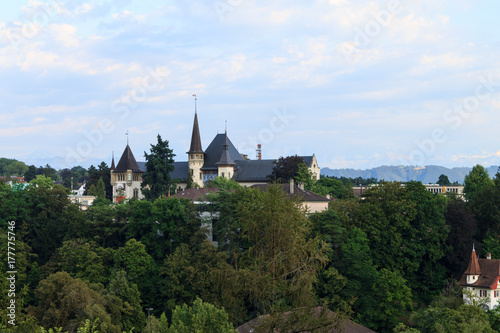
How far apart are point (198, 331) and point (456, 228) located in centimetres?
3114

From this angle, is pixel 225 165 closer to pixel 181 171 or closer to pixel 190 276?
pixel 181 171

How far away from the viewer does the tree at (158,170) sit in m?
67.1

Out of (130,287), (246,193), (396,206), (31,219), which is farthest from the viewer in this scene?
(31,219)

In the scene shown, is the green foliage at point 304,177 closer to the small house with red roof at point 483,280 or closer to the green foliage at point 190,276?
the small house with red roof at point 483,280

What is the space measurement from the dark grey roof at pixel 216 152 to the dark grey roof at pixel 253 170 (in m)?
2.86

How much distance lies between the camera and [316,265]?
1875cm

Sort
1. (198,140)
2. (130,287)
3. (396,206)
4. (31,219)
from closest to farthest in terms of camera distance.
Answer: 1. (130,287)
2. (396,206)
3. (31,219)
4. (198,140)

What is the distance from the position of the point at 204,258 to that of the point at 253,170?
55193mm

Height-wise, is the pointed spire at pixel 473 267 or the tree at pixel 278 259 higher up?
the tree at pixel 278 259

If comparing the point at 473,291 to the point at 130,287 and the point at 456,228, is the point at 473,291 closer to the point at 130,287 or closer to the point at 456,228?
the point at 456,228

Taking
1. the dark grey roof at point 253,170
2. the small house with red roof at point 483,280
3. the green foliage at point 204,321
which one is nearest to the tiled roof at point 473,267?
the small house with red roof at point 483,280

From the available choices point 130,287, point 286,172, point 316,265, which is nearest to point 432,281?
point 130,287

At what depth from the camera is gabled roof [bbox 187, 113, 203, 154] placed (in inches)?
3979

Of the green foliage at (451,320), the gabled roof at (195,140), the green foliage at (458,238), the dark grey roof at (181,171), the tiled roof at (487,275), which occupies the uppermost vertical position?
the gabled roof at (195,140)
